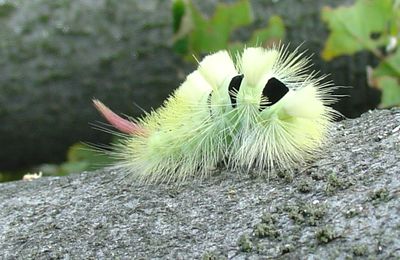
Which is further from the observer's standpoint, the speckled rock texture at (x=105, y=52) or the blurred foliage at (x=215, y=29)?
the speckled rock texture at (x=105, y=52)

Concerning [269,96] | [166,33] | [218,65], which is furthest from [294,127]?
[166,33]

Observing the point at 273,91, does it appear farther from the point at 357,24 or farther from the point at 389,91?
the point at 357,24

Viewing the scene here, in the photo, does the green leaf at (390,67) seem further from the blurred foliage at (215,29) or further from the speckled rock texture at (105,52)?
the speckled rock texture at (105,52)

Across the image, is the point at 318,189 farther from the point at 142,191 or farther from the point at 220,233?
the point at 142,191

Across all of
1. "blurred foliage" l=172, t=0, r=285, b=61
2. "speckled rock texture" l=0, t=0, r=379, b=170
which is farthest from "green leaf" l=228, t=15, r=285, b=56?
"speckled rock texture" l=0, t=0, r=379, b=170

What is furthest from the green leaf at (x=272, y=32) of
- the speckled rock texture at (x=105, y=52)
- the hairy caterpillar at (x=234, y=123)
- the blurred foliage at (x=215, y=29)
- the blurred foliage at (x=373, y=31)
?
the hairy caterpillar at (x=234, y=123)

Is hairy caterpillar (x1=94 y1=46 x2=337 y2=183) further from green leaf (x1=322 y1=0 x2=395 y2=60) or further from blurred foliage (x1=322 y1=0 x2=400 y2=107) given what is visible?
green leaf (x1=322 y1=0 x2=395 y2=60)

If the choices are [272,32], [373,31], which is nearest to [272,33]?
[272,32]
